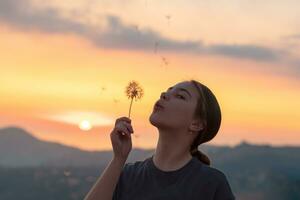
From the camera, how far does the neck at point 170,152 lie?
6055 mm

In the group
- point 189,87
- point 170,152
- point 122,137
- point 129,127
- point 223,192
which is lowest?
point 223,192

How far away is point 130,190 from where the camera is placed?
236 inches

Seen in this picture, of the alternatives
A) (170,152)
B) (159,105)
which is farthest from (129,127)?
(170,152)

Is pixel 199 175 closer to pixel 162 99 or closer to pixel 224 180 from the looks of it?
pixel 224 180

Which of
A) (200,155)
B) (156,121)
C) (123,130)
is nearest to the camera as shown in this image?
(123,130)

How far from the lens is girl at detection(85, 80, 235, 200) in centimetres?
584

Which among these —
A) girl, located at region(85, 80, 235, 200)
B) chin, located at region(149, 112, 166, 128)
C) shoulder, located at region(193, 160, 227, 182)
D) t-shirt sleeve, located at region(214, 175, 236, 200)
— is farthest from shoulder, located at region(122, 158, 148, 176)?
t-shirt sleeve, located at region(214, 175, 236, 200)

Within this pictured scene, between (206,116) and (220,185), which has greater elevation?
(206,116)

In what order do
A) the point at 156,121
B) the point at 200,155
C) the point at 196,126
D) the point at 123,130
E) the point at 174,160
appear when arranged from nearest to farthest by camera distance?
the point at 123,130
the point at 156,121
the point at 174,160
the point at 196,126
the point at 200,155

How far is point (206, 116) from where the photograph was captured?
6.21 m

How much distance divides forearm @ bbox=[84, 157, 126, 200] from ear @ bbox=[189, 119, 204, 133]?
682 mm

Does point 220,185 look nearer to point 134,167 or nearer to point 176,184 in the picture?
point 176,184

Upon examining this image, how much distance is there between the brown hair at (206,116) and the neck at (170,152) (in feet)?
0.61

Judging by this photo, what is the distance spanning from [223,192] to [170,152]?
0.58 metres
